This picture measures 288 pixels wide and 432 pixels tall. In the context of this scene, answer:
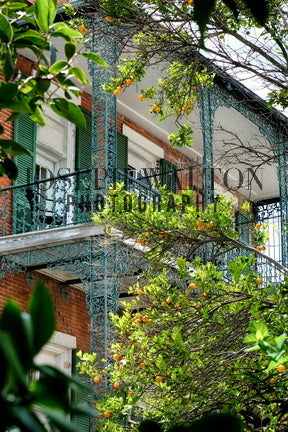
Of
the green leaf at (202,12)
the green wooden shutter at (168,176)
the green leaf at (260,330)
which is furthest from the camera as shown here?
the green wooden shutter at (168,176)

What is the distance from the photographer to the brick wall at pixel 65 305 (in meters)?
10.9

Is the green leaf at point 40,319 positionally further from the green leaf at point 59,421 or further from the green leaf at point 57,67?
the green leaf at point 57,67

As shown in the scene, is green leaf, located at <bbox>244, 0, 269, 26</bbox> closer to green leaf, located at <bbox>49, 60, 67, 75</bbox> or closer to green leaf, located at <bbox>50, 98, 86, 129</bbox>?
green leaf, located at <bbox>50, 98, 86, 129</bbox>

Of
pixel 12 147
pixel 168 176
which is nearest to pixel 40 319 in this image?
pixel 12 147

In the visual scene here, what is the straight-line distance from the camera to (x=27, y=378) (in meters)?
0.75

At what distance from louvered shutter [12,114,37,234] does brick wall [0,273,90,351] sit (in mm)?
676

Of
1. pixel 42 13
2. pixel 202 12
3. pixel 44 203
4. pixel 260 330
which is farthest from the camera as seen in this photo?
pixel 44 203

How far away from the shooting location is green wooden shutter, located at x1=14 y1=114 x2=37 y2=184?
11312 millimetres

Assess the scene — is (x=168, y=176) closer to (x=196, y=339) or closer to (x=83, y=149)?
(x=83, y=149)

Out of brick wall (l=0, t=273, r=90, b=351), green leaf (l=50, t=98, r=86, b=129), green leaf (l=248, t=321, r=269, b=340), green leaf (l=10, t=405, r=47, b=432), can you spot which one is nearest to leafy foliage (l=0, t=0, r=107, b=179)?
green leaf (l=50, t=98, r=86, b=129)

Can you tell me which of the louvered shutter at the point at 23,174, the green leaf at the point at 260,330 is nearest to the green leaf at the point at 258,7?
the green leaf at the point at 260,330

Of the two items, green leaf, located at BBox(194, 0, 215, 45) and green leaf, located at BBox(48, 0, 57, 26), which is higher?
green leaf, located at BBox(48, 0, 57, 26)

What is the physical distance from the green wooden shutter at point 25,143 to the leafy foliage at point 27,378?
10.5 metres

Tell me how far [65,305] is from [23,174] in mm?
1859
